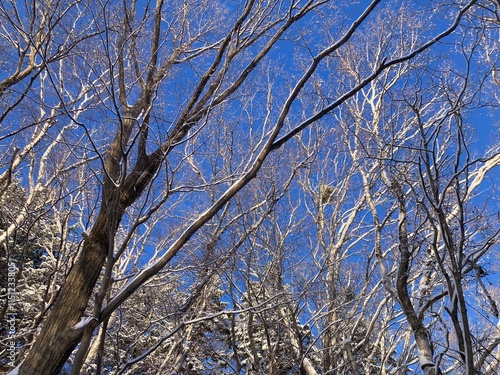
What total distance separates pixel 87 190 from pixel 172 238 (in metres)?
3.48

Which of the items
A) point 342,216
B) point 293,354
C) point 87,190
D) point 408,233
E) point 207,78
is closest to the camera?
point 207,78

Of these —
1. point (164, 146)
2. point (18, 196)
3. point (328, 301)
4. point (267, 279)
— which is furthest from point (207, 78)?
point (328, 301)

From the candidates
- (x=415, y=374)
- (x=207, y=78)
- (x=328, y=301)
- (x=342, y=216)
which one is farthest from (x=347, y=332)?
(x=207, y=78)

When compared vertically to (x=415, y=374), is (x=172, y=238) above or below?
above

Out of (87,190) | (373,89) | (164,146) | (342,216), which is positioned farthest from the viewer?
(342,216)

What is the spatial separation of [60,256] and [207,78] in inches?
112

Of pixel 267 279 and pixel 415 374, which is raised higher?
pixel 267 279

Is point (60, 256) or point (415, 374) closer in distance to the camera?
point (60, 256)

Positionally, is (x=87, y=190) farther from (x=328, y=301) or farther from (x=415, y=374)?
(x=415, y=374)

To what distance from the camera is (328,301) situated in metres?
7.22

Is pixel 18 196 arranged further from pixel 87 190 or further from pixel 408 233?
pixel 408 233

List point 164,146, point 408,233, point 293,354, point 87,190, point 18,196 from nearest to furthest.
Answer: point 164,146 → point 408,233 → point 87,190 → point 18,196 → point 293,354

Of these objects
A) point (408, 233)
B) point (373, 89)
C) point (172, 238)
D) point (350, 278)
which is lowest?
point (408, 233)

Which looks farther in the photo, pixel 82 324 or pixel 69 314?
pixel 69 314
